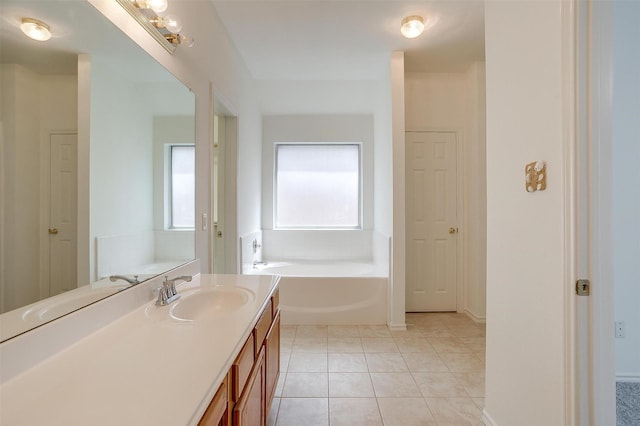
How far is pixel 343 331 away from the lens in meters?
2.71

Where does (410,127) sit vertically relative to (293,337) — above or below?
above

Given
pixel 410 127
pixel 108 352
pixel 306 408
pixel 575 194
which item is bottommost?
pixel 306 408

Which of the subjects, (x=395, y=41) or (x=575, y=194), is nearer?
(x=575, y=194)

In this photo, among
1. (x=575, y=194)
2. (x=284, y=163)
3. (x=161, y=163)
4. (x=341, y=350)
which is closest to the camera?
(x=575, y=194)

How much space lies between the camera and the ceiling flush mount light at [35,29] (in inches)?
29.8

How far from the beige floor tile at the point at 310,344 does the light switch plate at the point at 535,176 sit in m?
1.94

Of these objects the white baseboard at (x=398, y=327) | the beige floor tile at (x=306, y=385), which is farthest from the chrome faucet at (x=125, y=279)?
the white baseboard at (x=398, y=327)

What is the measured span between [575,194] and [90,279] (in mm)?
1746

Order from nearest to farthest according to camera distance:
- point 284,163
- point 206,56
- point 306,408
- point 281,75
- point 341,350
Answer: point 306,408
point 206,56
point 341,350
point 281,75
point 284,163

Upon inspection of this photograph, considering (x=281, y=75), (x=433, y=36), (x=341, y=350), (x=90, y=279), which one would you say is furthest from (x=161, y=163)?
(x=433, y=36)

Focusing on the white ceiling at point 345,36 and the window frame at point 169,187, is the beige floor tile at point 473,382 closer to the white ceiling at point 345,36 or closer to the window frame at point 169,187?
the window frame at point 169,187

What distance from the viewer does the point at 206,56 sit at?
1.92 meters

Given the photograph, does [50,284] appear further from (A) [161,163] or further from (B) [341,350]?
(B) [341,350]

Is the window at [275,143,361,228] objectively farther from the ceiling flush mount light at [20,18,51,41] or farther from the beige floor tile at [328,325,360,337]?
the ceiling flush mount light at [20,18,51,41]
